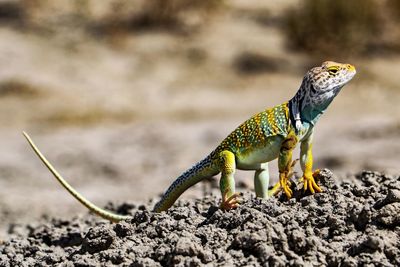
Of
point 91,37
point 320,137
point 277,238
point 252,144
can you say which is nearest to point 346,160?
point 320,137

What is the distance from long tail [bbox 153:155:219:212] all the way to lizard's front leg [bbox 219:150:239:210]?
133mm

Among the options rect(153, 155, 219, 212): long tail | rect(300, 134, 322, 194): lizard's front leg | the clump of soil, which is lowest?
the clump of soil

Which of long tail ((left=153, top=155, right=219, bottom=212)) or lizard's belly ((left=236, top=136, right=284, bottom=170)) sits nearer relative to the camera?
lizard's belly ((left=236, top=136, right=284, bottom=170))

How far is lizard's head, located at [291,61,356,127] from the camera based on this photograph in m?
4.60

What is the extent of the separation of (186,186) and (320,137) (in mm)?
6206

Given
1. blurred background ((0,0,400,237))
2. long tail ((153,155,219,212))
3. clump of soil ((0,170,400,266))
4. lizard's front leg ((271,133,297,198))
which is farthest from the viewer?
blurred background ((0,0,400,237))

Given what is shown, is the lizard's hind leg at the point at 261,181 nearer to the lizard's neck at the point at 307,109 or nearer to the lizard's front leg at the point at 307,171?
the lizard's front leg at the point at 307,171

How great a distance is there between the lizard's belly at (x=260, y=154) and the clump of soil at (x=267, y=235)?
0.83 ft

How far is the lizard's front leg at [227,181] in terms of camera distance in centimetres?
462

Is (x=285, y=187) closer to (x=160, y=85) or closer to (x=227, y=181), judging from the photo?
(x=227, y=181)

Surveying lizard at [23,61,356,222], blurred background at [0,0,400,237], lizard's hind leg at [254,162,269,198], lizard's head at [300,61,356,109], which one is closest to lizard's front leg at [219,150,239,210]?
lizard at [23,61,356,222]

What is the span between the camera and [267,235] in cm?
405

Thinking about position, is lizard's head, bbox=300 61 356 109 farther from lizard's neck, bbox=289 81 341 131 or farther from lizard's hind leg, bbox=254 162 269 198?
lizard's hind leg, bbox=254 162 269 198

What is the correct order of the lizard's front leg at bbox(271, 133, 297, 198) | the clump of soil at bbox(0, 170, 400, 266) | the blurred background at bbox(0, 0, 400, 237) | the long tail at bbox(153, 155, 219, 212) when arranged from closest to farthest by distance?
the clump of soil at bbox(0, 170, 400, 266), the lizard's front leg at bbox(271, 133, 297, 198), the long tail at bbox(153, 155, 219, 212), the blurred background at bbox(0, 0, 400, 237)
